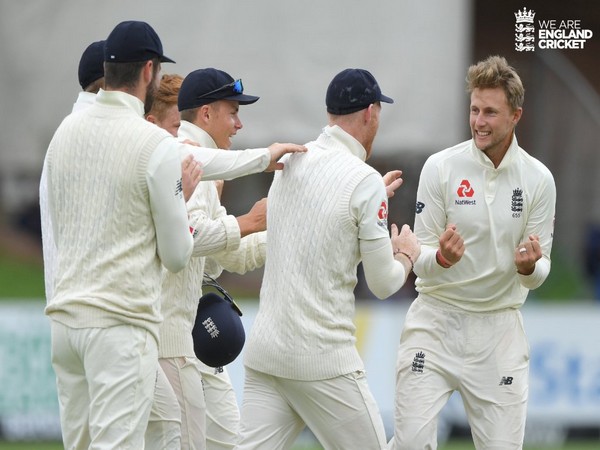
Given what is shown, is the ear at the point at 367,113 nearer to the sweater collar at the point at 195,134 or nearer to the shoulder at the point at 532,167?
the sweater collar at the point at 195,134

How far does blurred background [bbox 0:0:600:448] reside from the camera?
934 cm

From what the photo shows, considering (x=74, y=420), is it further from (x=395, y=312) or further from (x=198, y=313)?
(x=395, y=312)

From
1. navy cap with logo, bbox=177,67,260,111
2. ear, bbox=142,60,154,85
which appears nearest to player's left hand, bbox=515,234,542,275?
navy cap with logo, bbox=177,67,260,111

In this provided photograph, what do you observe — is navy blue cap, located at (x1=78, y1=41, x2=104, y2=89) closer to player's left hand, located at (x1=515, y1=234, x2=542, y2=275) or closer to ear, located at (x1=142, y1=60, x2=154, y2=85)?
ear, located at (x1=142, y1=60, x2=154, y2=85)

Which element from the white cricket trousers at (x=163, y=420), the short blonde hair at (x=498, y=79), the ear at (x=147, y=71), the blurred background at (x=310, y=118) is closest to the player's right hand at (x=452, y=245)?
the short blonde hair at (x=498, y=79)

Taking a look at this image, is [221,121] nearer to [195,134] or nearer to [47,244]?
[195,134]

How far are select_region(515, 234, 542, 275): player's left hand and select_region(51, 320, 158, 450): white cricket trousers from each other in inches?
69.5

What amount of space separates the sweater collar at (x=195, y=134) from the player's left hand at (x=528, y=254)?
4.64 feet

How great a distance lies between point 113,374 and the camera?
14.7 feet

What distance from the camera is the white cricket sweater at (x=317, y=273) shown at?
16.4 feet

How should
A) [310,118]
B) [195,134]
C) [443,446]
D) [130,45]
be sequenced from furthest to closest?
[310,118], [443,446], [195,134], [130,45]

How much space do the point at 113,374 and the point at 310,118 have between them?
6.22 meters

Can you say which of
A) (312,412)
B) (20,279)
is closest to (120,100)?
(312,412)

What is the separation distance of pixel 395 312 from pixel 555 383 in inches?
50.4
